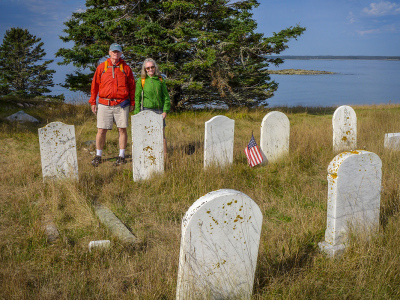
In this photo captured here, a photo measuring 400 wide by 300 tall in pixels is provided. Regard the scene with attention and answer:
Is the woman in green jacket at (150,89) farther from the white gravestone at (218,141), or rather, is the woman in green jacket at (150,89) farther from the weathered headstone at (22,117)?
the weathered headstone at (22,117)

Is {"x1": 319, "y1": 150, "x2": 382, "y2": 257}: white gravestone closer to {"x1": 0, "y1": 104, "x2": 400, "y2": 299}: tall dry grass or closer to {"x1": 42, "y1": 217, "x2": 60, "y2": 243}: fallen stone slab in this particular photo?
{"x1": 0, "y1": 104, "x2": 400, "y2": 299}: tall dry grass

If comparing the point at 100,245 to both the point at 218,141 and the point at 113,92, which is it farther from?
the point at 113,92

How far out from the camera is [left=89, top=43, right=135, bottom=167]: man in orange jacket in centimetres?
618

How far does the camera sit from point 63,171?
547 cm

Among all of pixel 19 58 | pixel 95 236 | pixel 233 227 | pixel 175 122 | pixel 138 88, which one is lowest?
pixel 95 236

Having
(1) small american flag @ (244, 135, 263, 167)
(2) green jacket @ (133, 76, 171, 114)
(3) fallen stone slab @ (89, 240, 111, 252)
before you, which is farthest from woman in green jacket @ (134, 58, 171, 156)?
(3) fallen stone slab @ (89, 240, 111, 252)

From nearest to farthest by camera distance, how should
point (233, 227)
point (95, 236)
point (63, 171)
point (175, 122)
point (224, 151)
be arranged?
point (233, 227)
point (95, 236)
point (63, 171)
point (224, 151)
point (175, 122)

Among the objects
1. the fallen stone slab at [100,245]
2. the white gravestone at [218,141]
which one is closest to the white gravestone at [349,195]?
the fallen stone slab at [100,245]

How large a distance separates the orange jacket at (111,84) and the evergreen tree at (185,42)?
17.1ft

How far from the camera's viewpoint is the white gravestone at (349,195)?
10.6 feet

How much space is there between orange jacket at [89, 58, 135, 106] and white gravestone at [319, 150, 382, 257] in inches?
164

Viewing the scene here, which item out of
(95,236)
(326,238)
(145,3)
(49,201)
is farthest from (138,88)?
(145,3)

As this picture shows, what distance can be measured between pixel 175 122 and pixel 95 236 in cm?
717

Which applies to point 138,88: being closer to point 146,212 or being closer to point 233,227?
point 146,212
